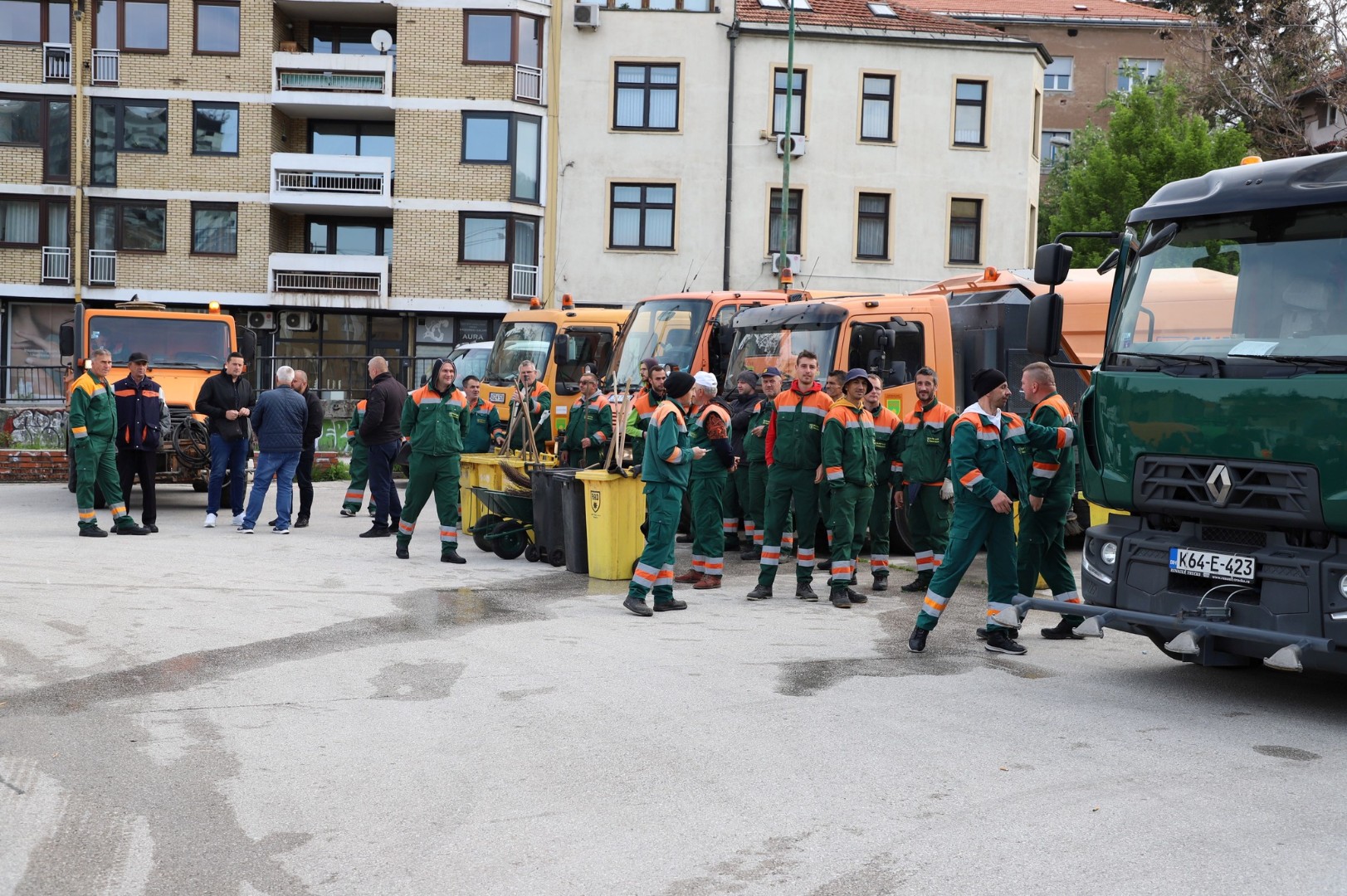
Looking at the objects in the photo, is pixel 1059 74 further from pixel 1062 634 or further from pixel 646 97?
pixel 1062 634

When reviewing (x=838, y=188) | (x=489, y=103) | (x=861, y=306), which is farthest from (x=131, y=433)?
(x=838, y=188)

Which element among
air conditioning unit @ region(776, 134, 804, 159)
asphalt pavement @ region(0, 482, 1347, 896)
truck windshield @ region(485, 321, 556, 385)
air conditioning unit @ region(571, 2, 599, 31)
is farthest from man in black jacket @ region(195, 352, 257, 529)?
air conditioning unit @ region(776, 134, 804, 159)

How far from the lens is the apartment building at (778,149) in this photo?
114ft

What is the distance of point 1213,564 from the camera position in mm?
7578

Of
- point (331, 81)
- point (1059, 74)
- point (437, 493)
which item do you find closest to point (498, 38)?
point (331, 81)

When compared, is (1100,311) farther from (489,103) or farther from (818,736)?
(489,103)

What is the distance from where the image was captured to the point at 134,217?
35.0m

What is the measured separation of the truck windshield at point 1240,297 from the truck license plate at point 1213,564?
98 cm

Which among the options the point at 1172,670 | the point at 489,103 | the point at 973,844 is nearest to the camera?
the point at 973,844

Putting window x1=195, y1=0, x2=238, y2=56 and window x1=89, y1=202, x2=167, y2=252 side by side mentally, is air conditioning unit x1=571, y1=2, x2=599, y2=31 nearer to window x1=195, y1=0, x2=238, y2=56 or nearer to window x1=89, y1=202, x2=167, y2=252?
window x1=195, y1=0, x2=238, y2=56

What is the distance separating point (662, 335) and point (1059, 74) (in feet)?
132

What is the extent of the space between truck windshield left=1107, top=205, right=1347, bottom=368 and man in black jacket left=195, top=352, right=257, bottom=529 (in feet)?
34.9

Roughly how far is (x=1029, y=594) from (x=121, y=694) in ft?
19.6

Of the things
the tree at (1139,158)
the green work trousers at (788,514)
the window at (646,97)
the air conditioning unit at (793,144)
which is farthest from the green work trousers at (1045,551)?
the window at (646,97)
